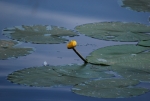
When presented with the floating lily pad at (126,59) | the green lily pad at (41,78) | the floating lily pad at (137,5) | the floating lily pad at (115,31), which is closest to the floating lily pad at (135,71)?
the floating lily pad at (126,59)

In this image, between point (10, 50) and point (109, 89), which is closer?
point (109, 89)

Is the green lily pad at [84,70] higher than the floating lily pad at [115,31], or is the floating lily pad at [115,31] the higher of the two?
the floating lily pad at [115,31]

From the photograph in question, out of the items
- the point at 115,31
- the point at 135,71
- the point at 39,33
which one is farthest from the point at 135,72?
the point at 39,33

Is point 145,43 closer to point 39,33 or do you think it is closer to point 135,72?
point 135,72

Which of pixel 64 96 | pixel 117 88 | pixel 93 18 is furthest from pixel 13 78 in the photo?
pixel 93 18

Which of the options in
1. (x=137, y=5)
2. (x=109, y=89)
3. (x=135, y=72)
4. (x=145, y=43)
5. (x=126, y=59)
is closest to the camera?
(x=109, y=89)

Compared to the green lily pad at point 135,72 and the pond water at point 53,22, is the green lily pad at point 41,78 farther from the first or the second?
the green lily pad at point 135,72
